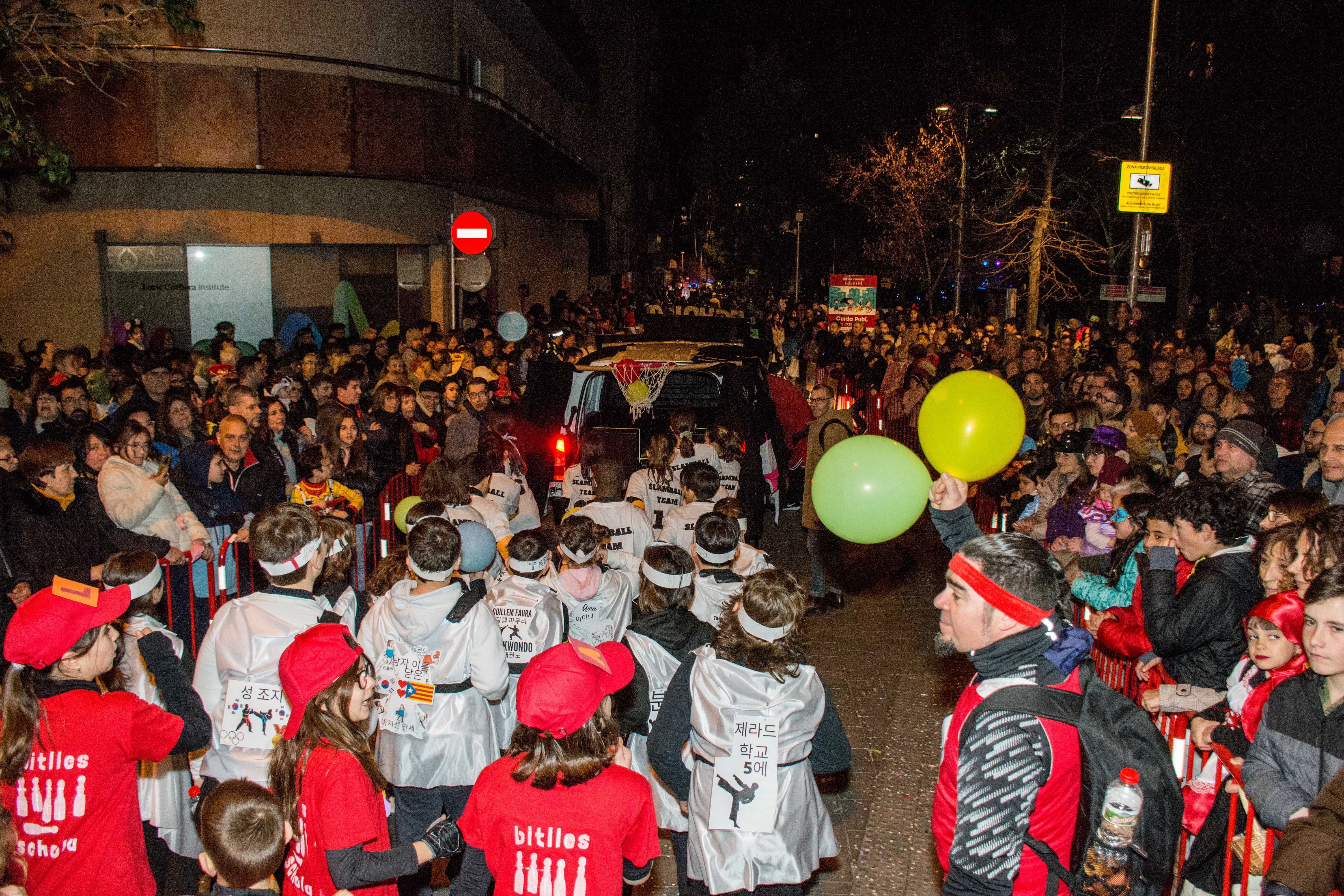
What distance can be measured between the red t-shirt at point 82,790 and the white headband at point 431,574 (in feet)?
3.53

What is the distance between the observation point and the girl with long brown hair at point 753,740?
337 cm

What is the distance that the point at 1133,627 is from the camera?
15.3 feet

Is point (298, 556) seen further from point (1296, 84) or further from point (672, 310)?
point (672, 310)

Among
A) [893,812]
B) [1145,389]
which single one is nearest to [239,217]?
[1145,389]

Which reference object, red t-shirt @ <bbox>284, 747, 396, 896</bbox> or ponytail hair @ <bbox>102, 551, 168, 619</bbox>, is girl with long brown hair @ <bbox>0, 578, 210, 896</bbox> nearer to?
red t-shirt @ <bbox>284, 747, 396, 896</bbox>

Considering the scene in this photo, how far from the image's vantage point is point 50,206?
15.5 meters

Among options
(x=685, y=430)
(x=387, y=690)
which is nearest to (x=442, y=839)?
(x=387, y=690)

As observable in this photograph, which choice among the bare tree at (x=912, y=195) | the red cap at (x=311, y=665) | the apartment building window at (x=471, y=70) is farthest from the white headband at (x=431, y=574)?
the bare tree at (x=912, y=195)

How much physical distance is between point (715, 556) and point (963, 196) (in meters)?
23.4

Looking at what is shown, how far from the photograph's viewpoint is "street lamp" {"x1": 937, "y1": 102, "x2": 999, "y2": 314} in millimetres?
24906

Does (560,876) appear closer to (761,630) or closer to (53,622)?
(761,630)

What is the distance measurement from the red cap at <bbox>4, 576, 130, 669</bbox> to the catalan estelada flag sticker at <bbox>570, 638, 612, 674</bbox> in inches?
60.4

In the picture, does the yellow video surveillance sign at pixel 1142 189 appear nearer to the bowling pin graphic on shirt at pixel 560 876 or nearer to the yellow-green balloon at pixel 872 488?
the yellow-green balloon at pixel 872 488

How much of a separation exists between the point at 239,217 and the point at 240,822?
16023 millimetres
